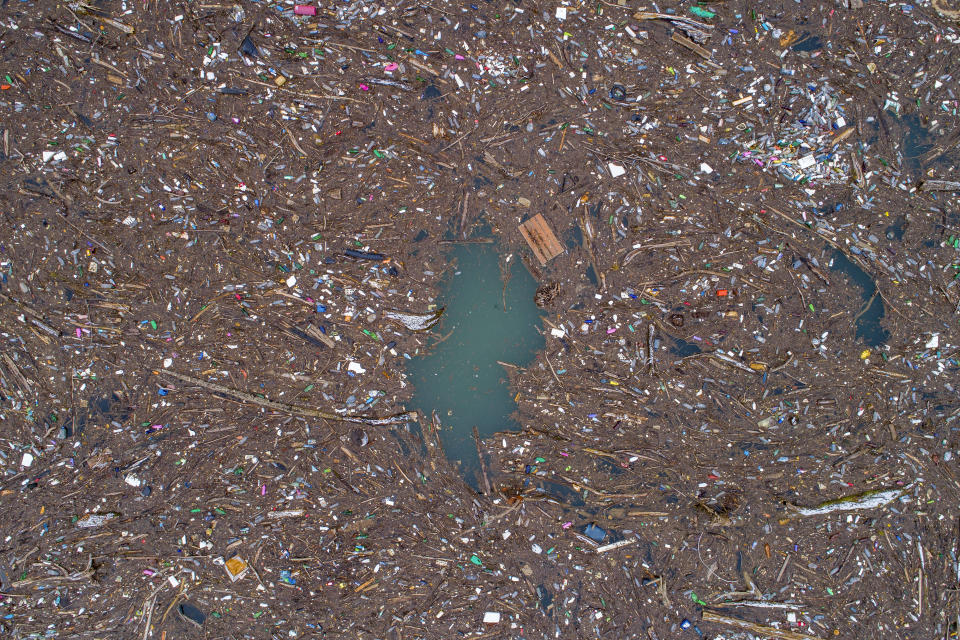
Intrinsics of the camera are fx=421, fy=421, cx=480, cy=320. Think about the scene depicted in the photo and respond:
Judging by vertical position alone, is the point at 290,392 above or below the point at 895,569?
above

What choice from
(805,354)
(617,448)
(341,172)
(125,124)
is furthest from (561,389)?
(125,124)

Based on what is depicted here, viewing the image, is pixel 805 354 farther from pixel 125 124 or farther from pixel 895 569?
pixel 125 124

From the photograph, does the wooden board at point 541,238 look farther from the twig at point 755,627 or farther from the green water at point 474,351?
the twig at point 755,627

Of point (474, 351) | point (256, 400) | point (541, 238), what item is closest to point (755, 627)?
point (474, 351)

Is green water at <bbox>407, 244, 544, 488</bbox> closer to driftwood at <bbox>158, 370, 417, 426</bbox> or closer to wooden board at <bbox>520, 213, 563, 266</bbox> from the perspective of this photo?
wooden board at <bbox>520, 213, 563, 266</bbox>

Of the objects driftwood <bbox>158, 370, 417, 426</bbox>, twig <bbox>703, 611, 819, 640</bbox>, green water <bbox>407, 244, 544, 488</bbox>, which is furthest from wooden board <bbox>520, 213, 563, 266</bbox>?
twig <bbox>703, 611, 819, 640</bbox>

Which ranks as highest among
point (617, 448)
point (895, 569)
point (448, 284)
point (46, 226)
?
point (46, 226)
